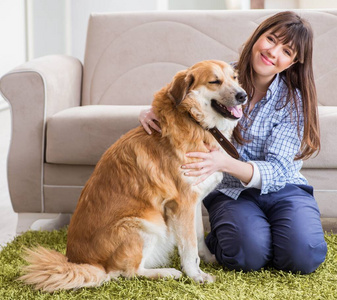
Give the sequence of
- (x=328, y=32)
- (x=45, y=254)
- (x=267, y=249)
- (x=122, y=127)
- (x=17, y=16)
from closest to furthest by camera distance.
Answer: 1. (x=45, y=254)
2. (x=267, y=249)
3. (x=122, y=127)
4. (x=328, y=32)
5. (x=17, y=16)

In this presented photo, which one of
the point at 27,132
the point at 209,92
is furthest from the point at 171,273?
the point at 27,132

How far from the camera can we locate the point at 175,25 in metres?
2.99

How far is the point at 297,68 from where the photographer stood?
6.38 ft

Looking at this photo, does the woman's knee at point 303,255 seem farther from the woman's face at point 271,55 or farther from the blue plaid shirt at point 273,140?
the woman's face at point 271,55

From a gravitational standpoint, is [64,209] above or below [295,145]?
below

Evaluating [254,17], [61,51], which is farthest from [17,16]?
[254,17]

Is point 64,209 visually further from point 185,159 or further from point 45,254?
point 185,159

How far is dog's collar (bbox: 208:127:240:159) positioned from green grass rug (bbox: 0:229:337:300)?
1.45 feet

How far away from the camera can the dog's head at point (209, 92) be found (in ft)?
5.39

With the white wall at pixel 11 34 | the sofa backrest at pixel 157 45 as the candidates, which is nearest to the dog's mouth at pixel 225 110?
the sofa backrest at pixel 157 45

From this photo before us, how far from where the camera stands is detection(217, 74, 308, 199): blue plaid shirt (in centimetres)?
186

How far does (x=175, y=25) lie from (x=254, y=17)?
478 millimetres

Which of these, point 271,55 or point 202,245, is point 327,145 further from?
point 202,245

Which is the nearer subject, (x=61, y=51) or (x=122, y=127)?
(x=122, y=127)
